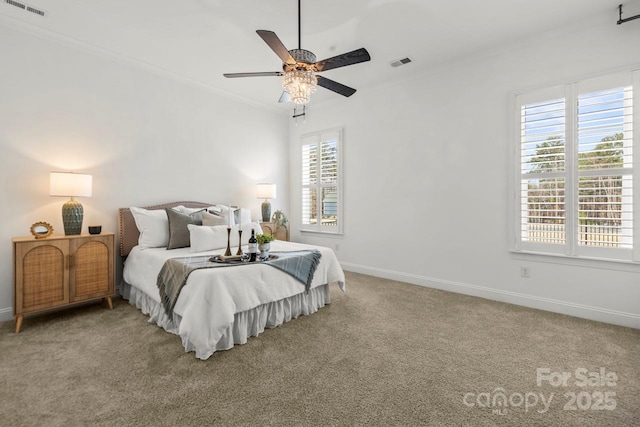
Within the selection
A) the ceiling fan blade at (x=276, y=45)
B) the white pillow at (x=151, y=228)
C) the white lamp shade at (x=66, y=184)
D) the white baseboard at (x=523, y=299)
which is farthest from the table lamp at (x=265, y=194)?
the ceiling fan blade at (x=276, y=45)

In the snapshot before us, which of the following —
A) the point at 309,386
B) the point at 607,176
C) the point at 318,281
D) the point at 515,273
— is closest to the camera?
the point at 309,386

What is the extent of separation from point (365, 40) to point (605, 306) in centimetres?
370

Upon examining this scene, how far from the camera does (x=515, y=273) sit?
11.4 feet

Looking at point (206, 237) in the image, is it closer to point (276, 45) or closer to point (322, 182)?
point (276, 45)

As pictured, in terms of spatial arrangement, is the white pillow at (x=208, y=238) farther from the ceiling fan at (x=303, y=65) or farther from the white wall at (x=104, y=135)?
the ceiling fan at (x=303, y=65)

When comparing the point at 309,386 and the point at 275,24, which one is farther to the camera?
the point at 275,24

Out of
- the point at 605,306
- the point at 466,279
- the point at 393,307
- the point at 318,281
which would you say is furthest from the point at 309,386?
the point at 605,306

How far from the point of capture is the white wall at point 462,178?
2992 mm

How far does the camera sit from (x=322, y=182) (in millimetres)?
5375

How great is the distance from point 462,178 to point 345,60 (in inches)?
91.9

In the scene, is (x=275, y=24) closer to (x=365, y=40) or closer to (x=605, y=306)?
(x=365, y=40)

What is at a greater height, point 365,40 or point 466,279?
point 365,40

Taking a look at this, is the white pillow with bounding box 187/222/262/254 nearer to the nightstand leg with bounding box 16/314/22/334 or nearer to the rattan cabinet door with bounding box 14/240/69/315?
the rattan cabinet door with bounding box 14/240/69/315

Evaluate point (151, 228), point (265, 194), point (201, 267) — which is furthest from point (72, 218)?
point (265, 194)
